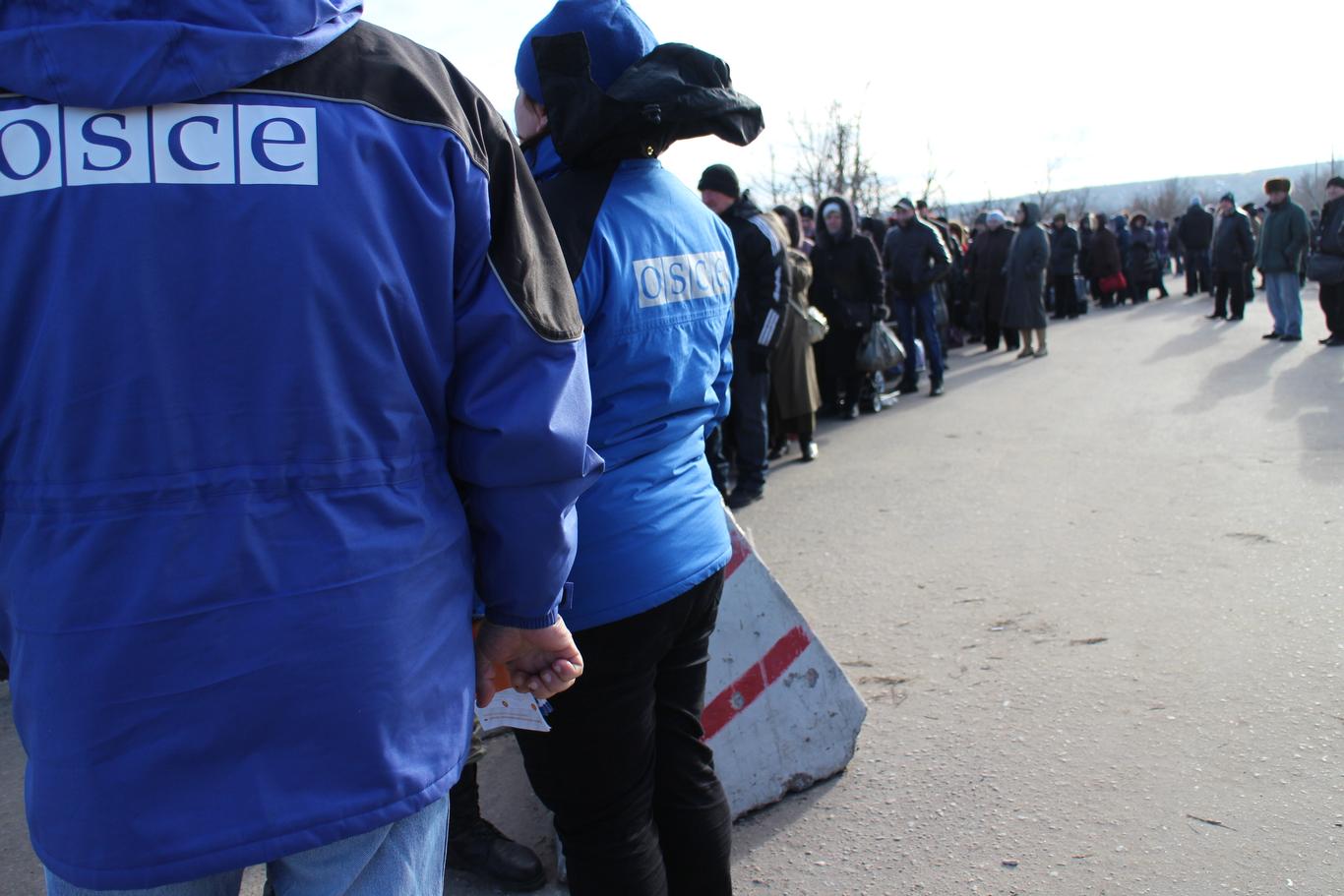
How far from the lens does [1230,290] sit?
1572cm

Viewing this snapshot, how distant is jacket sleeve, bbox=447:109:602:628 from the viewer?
1396mm

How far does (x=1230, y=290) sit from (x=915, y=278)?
25.0 ft

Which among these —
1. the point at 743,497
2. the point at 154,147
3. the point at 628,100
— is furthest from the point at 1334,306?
the point at 154,147

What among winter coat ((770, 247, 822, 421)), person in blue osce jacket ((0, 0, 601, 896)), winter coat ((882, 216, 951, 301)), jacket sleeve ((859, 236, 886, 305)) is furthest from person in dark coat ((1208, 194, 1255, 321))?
person in blue osce jacket ((0, 0, 601, 896))

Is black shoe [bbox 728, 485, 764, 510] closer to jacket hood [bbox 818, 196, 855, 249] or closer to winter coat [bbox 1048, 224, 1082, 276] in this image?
jacket hood [bbox 818, 196, 855, 249]

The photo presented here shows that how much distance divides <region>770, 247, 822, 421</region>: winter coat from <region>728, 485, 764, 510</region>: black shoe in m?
1.07

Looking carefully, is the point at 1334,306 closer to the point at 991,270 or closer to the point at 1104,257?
the point at 991,270

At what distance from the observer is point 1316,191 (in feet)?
187

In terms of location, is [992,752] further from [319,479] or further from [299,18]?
[299,18]

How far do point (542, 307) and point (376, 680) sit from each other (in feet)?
1.69

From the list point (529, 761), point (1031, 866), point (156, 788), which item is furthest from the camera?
point (1031, 866)

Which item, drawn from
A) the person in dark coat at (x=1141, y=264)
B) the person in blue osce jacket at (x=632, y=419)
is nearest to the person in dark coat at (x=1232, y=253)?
the person in dark coat at (x=1141, y=264)

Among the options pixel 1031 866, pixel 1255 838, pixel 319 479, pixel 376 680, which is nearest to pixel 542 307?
pixel 319 479

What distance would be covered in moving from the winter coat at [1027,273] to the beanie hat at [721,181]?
7.13m
